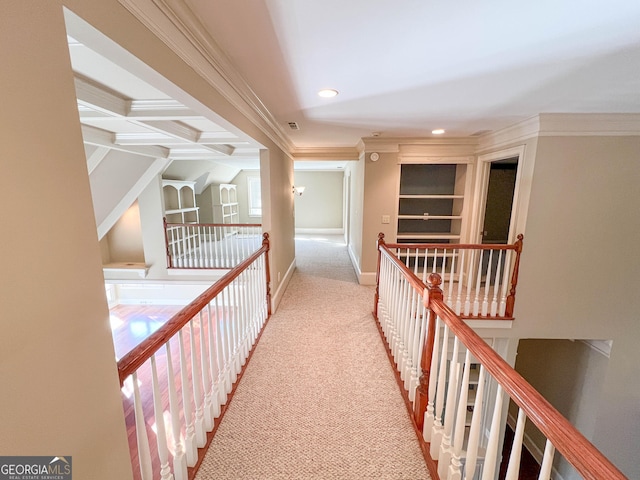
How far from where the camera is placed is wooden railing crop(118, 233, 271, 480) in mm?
1046

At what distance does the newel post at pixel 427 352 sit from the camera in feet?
4.80

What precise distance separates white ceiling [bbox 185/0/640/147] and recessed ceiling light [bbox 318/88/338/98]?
6cm

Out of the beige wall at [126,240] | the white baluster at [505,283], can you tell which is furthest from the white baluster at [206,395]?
the beige wall at [126,240]

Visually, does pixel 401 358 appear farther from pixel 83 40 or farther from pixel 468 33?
pixel 83 40

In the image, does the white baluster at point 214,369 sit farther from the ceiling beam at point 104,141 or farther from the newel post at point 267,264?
the ceiling beam at point 104,141

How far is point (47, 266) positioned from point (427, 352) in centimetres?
171

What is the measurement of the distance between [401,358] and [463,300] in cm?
175

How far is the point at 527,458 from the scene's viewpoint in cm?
383

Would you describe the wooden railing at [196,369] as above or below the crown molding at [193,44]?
below

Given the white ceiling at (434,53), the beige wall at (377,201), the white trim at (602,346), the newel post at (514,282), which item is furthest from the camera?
the beige wall at (377,201)

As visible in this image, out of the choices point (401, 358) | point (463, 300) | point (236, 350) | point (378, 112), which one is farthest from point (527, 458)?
point (378, 112)

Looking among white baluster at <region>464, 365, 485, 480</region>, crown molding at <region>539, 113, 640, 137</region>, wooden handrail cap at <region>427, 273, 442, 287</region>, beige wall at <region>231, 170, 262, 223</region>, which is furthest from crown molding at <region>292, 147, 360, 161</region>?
white baluster at <region>464, 365, 485, 480</region>

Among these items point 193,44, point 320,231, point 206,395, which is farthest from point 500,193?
point 206,395

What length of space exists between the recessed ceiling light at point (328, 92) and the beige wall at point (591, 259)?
7.76 feet
